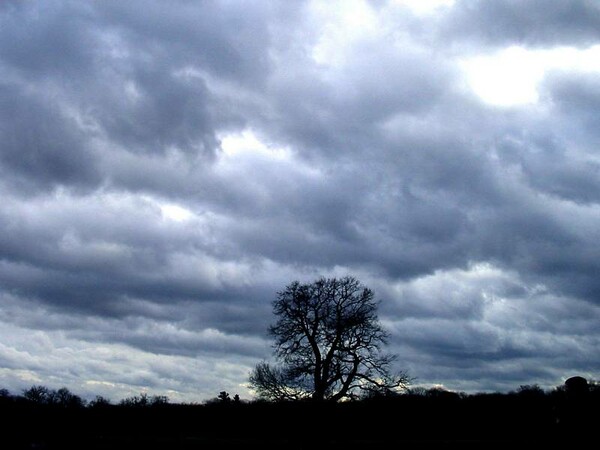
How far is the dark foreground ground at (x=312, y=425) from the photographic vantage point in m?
17.6

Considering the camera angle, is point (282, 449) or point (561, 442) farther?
point (282, 449)

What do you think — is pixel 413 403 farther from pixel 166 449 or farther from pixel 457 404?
pixel 166 449

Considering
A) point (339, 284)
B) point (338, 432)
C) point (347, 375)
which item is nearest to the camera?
point (338, 432)

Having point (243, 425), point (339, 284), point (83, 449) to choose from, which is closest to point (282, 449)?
point (83, 449)

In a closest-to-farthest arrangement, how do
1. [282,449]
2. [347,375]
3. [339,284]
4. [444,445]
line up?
[444,445] → [282,449] → [347,375] → [339,284]

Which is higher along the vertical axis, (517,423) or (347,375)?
(347,375)

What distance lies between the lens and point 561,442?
15625mm

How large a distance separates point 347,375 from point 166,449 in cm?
3113

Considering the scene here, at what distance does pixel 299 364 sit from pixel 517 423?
2390cm

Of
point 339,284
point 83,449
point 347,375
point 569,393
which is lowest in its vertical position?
point 83,449

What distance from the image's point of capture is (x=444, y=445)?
17.5 meters

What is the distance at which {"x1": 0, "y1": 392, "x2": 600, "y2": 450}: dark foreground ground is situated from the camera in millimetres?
17641

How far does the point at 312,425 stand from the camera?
108 ft

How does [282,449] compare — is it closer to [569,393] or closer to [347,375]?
[569,393]
